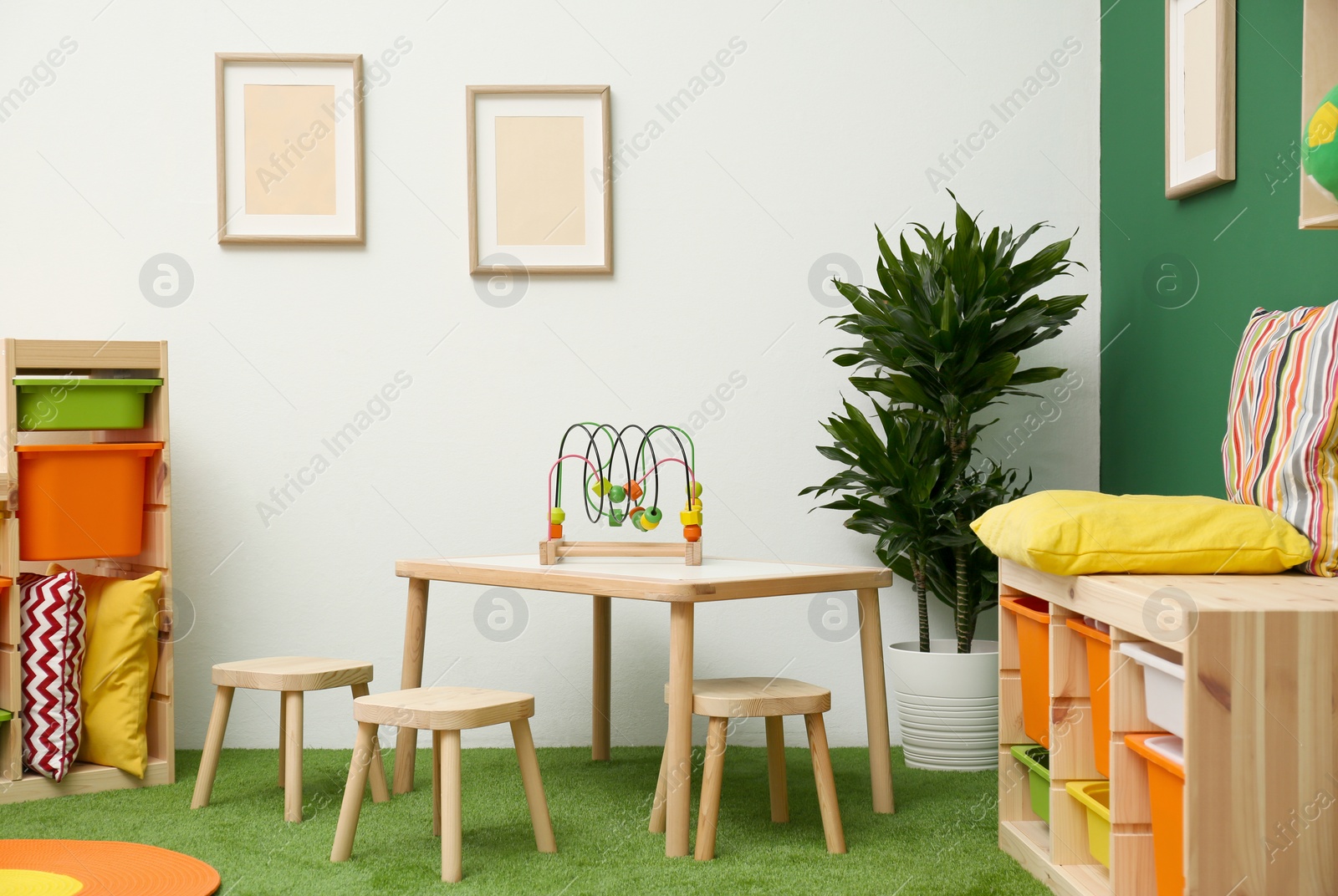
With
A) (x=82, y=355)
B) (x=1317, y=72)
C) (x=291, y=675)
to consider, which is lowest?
(x=291, y=675)

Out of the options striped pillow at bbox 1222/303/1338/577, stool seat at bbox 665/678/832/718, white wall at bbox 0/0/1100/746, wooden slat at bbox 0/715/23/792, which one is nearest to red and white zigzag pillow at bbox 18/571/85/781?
wooden slat at bbox 0/715/23/792

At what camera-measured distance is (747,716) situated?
2.31 metres

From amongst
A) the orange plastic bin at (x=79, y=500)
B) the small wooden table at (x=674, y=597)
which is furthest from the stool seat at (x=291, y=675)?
the orange plastic bin at (x=79, y=500)

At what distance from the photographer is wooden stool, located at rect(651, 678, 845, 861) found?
2.19 metres

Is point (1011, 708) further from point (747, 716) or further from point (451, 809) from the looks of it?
point (451, 809)

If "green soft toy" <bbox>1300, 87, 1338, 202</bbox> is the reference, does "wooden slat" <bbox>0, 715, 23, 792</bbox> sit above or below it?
below

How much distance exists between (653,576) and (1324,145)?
54.2 inches

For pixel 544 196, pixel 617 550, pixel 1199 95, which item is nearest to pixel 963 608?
pixel 617 550

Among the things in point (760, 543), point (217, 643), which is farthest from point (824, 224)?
point (217, 643)

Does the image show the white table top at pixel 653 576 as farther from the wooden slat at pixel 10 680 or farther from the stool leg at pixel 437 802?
the wooden slat at pixel 10 680

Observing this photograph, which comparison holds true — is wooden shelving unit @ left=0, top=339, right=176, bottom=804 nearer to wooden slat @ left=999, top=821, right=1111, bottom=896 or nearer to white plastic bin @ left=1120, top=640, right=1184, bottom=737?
wooden slat @ left=999, top=821, right=1111, bottom=896

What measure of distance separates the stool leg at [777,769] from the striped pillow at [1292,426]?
106 cm

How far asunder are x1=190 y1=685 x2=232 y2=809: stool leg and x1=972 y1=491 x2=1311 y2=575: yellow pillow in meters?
1.85

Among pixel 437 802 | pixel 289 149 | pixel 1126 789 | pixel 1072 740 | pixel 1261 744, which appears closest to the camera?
pixel 1261 744
